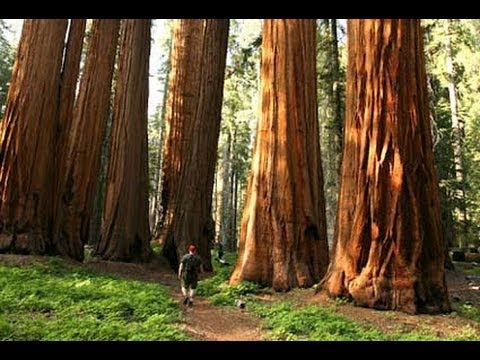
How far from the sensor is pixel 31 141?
11047 millimetres

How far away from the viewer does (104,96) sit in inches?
543

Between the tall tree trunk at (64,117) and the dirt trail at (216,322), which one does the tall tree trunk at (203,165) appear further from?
the tall tree trunk at (64,117)

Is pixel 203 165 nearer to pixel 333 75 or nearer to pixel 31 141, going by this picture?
pixel 31 141

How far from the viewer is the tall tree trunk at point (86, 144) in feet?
40.3

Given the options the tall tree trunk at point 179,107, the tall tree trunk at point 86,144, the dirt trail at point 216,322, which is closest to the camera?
the dirt trail at point 216,322

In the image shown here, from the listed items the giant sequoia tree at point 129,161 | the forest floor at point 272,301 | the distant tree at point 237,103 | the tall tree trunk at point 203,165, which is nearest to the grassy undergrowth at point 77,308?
the forest floor at point 272,301

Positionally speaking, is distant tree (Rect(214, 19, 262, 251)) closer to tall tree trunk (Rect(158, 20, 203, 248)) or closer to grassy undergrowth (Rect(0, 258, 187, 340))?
tall tree trunk (Rect(158, 20, 203, 248))

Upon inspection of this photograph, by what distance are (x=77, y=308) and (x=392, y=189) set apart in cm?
493

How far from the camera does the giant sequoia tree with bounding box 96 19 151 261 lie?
13.1 m

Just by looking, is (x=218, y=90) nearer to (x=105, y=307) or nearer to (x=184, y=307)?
(x=184, y=307)

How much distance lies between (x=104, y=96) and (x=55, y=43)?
2299 millimetres

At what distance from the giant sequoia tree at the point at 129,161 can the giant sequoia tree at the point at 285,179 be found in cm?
406

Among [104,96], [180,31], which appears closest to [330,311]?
[104,96]

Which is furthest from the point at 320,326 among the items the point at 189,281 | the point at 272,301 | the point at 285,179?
the point at 285,179
